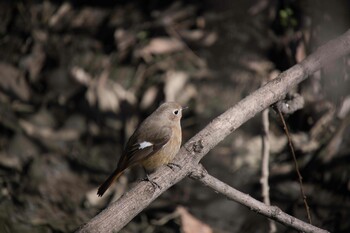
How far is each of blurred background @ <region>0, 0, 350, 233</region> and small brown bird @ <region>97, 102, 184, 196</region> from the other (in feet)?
3.37

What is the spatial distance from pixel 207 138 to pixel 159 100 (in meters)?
2.68

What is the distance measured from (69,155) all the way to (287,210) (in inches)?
107

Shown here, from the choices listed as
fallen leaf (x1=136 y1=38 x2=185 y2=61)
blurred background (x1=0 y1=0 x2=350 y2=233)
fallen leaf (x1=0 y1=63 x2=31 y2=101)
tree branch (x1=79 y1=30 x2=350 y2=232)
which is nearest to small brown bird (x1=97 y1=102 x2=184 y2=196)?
tree branch (x1=79 y1=30 x2=350 y2=232)

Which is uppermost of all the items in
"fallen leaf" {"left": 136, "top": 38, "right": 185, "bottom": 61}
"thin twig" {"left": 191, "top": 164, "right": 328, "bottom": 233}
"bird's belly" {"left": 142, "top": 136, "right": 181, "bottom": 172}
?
"fallen leaf" {"left": 136, "top": 38, "right": 185, "bottom": 61}

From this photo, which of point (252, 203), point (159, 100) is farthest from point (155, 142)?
point (159, 100)

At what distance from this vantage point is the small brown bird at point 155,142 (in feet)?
15.5

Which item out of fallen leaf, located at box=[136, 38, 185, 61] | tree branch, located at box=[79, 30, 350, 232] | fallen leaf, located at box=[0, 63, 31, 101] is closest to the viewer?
tree branch, located at box=[79, 30, 350, 232]

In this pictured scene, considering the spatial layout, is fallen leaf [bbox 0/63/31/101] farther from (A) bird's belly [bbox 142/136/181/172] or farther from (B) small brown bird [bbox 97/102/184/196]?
(A) bird's belly [bbox 142/136/181/172]

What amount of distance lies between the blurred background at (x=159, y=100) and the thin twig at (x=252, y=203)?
141cm

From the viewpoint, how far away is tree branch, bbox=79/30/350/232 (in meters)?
3.46

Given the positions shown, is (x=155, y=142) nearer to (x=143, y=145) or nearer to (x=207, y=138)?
(x=143, y=145)

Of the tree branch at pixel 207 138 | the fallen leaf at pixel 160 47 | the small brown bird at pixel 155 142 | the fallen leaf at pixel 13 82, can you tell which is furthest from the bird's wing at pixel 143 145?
the fallen leaf at pixel 13 82

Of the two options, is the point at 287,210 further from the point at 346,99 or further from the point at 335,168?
the point at 346,99

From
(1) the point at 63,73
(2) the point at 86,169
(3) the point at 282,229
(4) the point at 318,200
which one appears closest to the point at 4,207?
(2) the point at 86,169
